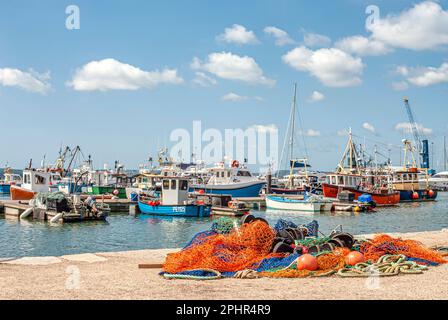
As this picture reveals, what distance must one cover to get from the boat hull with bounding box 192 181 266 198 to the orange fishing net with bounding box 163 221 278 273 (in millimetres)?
36212

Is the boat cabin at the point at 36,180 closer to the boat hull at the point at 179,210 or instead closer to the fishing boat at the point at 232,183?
the boat hull at the point at 179,210

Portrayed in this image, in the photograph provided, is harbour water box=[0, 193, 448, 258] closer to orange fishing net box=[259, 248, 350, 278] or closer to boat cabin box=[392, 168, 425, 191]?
orange fishing net box=[259, 248, 350, 278]

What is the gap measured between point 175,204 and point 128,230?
6648mm

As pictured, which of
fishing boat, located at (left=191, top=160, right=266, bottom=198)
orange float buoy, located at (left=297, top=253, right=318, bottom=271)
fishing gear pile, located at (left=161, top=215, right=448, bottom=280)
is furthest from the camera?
fishing boat, located at (left=191, top=160, right=266, bottom=198)

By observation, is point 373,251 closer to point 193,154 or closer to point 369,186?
point 369,186

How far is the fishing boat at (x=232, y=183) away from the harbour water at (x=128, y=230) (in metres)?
12.2

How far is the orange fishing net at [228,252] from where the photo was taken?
933cm

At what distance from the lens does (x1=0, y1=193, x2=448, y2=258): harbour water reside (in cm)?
1938

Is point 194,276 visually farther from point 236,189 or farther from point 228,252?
point 236,189

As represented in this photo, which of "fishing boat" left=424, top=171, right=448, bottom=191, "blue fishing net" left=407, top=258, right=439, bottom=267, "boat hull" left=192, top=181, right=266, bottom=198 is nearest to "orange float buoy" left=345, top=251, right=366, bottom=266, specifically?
"blue fishing net" left=407, top=258, right=439, bottom=267

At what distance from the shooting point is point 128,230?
2550cm

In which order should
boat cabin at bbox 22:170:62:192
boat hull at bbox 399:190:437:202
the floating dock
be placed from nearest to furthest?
the floating dock → boat cabin at bbox 22:170:62:192 → boat hull at bbox 399:190:437:202

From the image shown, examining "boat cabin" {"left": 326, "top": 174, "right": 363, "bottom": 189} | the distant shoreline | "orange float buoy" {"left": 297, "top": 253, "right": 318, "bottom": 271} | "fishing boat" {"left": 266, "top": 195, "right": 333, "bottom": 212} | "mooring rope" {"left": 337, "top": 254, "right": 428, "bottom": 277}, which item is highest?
"boat cabin" {"left": 326, "top": 174, "right": 363, "bottom": 189}
